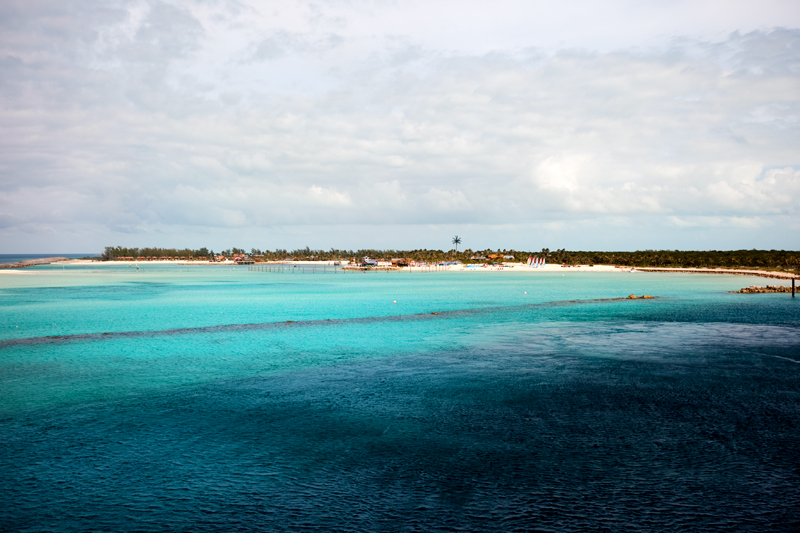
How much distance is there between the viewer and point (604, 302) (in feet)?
206

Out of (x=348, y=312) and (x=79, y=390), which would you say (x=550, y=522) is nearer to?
(x=79, y=390)

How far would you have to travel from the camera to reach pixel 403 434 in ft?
53.8

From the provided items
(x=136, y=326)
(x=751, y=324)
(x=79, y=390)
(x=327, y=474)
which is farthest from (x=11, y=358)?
(x=751, y=324)

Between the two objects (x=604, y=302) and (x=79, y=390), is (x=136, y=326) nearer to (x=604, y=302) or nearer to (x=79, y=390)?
(x=79, y=390)

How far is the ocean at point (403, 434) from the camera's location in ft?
38.0

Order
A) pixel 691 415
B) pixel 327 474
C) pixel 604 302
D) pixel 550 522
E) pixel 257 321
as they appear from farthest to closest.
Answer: pixel 604 302 → pixel 257 321 → pixel 691 415 → pixel 327 474 → pixel 550 522

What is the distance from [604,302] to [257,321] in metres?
38.1

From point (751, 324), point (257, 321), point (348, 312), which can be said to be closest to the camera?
point (751, 324)

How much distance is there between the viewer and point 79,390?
72.3 feet

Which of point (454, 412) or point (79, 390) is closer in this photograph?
point (454, 412)

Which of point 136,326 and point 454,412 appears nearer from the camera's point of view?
point 454,412

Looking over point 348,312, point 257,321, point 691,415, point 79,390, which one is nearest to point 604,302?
point 348,312

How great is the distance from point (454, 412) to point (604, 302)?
49034 mm

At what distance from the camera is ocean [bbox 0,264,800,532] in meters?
11.6
